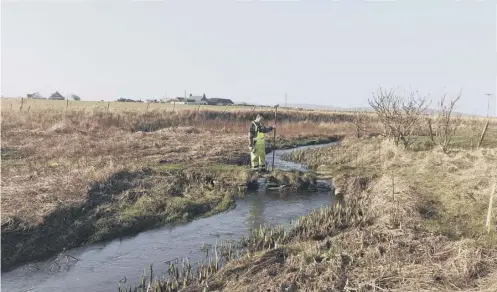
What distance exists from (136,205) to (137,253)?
2365 mm

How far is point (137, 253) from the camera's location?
813 centimetres

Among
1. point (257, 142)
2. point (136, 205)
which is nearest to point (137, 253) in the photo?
point (136, 205)

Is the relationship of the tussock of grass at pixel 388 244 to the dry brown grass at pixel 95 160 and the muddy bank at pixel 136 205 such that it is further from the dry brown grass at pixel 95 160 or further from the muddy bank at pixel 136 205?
the dry brown grass at pixel 95 160

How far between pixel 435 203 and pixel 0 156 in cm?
1487

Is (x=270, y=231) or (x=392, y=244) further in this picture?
(x=270, y=231)

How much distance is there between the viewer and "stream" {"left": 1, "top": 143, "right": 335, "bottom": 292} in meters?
6.80

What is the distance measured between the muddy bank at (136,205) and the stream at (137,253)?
32 centimetres

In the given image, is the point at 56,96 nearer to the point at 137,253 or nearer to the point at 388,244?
the point at 137,253

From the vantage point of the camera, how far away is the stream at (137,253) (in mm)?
6805

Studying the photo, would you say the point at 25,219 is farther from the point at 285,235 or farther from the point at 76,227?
the point at 285,235

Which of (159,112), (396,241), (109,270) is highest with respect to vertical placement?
(159,112)

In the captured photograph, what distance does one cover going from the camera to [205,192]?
12.2m

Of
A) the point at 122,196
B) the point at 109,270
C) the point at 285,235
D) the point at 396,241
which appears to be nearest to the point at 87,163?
the point at 122,196

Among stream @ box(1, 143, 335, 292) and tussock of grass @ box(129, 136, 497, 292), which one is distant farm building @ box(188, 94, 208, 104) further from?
tussock of grass @ box(129, 136, 497, 292)
